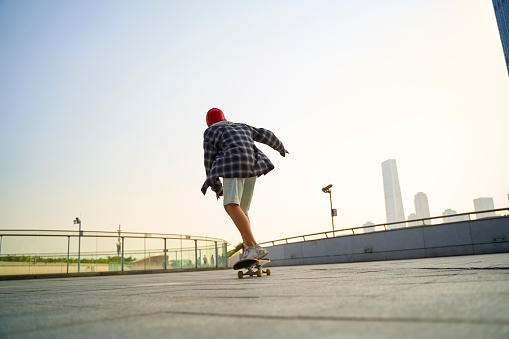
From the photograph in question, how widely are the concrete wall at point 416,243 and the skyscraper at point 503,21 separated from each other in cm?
8889

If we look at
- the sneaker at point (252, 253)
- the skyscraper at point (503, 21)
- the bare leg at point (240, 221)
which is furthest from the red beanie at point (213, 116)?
the skyscraper at point (503, 21)

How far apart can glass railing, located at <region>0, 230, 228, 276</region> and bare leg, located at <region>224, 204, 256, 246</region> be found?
9.66 m

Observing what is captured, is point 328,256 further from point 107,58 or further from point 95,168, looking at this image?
point 95,168

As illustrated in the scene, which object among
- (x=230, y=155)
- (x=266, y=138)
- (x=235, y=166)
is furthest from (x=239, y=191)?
(x=266, y=138)

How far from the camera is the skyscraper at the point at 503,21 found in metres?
79.6

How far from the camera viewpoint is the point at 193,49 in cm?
2025

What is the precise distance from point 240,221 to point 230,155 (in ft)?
2.31

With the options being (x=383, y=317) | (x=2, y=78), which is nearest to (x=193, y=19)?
(x=2, y=78)

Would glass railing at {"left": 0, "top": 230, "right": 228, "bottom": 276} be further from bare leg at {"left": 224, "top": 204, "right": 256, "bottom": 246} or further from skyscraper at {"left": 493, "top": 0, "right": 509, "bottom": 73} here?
skyscraper at {"left": 493, "top": 0, "right": 509, "bottom": 73}

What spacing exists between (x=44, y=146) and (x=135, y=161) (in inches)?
252

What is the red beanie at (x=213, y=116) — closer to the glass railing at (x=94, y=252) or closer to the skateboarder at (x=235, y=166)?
the skateboarder at (x=235, y=166)

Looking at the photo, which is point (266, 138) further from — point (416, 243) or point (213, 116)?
point (416, 243)

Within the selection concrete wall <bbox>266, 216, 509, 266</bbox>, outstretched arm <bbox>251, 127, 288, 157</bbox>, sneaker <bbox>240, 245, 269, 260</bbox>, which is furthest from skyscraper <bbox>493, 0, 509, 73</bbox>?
sneaker <bbox>240, 245, 269, 260</bbox>

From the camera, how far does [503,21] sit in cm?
8100
